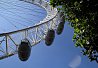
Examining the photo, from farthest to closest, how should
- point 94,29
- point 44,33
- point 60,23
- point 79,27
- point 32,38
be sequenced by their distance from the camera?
point 60,23
point 44,33
point 32,38
point 79,27
point 94,29

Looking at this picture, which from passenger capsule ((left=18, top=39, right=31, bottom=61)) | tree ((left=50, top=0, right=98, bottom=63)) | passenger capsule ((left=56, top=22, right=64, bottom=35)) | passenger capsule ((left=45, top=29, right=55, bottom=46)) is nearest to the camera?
tree ((left=50, top=0, right=98, bottom=63))

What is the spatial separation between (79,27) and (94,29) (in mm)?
1714

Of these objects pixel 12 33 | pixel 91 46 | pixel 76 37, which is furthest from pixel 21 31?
pixel 91 46

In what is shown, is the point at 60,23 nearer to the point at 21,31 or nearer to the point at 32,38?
the point at 32,38

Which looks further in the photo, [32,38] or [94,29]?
[32,38]

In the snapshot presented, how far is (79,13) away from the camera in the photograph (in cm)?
1944

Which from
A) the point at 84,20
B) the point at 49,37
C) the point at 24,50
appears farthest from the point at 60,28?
the point at 84,20

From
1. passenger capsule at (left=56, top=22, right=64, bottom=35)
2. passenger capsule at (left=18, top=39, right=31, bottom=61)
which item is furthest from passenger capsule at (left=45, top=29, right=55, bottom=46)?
passenger capsule at (left=18, top=39, right=31, bottom=61)

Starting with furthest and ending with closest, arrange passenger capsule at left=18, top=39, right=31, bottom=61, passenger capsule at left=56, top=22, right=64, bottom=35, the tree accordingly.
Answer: passenger capsule at left=56, top=22, right=64, bottom=35, passenger capsule at left=18, top=39, right=31, bottom=61, the tree

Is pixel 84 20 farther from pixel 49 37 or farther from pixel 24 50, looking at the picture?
pixel 49 37

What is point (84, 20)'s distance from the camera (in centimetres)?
1936

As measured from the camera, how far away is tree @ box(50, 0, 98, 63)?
18625 millimetres

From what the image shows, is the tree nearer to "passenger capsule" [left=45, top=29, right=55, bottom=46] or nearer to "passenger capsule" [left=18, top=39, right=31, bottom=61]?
"passenger capsule" [left=18, top=39, right=31, bottom=61]

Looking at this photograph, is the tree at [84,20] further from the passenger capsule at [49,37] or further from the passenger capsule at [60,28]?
the passenger capsule at [60,28]
